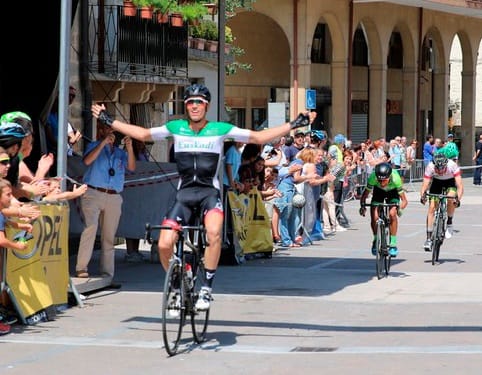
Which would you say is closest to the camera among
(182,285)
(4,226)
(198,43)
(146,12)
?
(182,285)

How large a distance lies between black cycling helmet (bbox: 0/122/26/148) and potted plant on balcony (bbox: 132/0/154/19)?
10.1 m

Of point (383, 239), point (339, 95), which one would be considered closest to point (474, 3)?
point (339, 95)

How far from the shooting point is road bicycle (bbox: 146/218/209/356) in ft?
33.8

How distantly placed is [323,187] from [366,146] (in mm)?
13297

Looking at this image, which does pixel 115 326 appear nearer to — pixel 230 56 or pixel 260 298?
pixel 260 298

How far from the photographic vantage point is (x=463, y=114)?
5953 cm

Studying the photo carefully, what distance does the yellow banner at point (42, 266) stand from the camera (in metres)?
12.0

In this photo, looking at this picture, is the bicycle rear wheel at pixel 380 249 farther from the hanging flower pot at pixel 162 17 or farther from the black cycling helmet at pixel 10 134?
the hanging flower pot at pixel 162 17

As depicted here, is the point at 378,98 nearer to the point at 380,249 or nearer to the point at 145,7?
the point at 145,7

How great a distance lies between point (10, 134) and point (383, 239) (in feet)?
21.9

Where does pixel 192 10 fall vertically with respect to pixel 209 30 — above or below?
below

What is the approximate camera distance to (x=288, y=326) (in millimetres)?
12188

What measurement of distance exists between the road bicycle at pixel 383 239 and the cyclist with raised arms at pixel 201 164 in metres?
5.92

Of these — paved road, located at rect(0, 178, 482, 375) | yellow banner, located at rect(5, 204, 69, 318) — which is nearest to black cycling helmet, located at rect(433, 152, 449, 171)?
paved road, located at rect(0, 178, 482, 375)
